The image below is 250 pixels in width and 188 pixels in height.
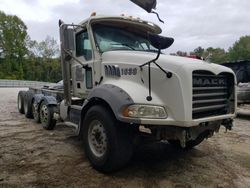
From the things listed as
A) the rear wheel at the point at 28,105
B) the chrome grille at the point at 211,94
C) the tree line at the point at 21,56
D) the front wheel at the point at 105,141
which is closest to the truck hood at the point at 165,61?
the chrome grille at the point at 211,94

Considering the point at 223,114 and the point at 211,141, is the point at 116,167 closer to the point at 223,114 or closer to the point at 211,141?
the point at 223,114

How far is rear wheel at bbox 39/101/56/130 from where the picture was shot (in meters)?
7.03

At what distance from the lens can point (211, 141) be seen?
666cm

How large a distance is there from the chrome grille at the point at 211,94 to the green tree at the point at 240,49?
2727 inches

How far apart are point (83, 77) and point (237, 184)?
128 inches

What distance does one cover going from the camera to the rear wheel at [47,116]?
7031 mm

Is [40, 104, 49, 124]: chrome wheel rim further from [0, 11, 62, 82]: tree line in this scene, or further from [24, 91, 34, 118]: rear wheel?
[0, 11, 62, 82]: tree line

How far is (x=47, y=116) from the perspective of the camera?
7.17 meters

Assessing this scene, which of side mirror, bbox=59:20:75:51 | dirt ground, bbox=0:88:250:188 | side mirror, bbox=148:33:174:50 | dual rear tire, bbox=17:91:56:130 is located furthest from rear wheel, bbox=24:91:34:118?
side mirror, bbox=148:33:174:50

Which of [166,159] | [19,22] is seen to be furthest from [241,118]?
[19,22]

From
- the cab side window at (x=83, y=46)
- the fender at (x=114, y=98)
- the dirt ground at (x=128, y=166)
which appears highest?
the cab side window at (x=83, y=46)

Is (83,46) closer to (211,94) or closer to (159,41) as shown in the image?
(159,41)

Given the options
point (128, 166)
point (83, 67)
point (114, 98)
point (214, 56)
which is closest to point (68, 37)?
point (83, 67)

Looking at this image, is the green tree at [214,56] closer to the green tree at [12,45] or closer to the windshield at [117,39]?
the windshield at [117,39]
